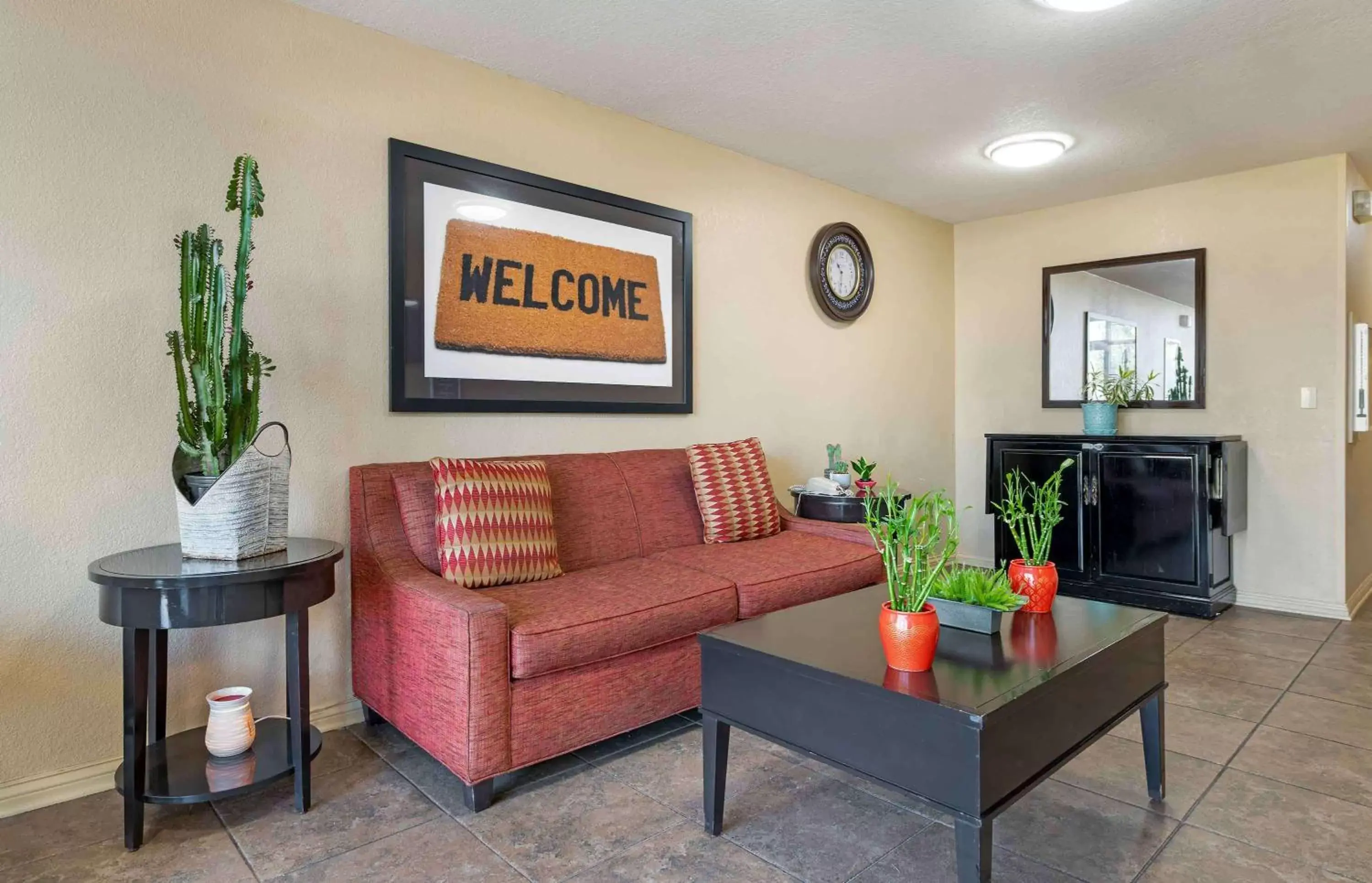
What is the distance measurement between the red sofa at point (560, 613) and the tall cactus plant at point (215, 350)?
548 mm

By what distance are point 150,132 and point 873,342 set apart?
12.2 ft

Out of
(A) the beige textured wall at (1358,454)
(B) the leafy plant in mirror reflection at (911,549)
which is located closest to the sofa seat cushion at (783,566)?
(B) the leafy plant in mirror reflection at (911,549)

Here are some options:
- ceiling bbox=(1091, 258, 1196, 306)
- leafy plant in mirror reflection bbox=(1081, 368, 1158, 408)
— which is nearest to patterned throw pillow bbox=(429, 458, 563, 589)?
leafy plant in mirror reflection bbox=(1081, 368, 1158, 408)

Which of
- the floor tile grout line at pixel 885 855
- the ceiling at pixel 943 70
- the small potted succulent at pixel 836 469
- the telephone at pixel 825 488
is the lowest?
the floor tile grout line at pixel 885 855

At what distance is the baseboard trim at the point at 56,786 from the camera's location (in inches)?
80.7

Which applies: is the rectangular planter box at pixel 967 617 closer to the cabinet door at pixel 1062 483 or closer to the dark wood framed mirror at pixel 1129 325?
the cabinet door at pixel 1062 483

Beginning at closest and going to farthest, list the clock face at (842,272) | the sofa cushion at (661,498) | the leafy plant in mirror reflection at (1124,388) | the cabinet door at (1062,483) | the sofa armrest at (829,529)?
the sofa cushion at (661,498), the sofa armrest at (829,529), the cabinet door at (1062,483), the clock face at (842,272), the leafy plant in mirror reflection at (1124,388)

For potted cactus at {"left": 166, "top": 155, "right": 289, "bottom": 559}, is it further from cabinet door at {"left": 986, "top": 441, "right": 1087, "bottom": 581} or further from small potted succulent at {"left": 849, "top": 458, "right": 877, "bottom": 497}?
cabinet door at {"left": 986, "top": 441, "right": 1087, "bottom": 581}

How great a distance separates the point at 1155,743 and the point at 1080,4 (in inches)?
87.0

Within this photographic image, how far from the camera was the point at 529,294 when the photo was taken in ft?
10.2

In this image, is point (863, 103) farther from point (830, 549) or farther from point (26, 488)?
point (26, 488)

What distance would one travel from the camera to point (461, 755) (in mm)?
2033

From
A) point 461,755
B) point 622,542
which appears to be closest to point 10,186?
point 461,755

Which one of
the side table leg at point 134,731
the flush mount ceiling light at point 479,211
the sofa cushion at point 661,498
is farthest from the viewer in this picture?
the sofa cushion at point 661,498
